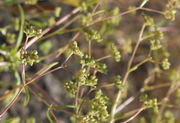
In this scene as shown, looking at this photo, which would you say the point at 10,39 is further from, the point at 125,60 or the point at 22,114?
the point at 125,60

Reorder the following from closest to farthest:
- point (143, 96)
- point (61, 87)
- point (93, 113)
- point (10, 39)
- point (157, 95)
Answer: point (93, 113) < point (143, 96) < point (10, 39) < point (61, 87) < point (157, 95)

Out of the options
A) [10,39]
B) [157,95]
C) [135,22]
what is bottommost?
[157,95]

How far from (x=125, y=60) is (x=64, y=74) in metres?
0.49

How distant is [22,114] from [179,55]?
1.21 meters

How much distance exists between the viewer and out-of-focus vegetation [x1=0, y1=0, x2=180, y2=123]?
0.98 m

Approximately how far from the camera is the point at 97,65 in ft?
3.18

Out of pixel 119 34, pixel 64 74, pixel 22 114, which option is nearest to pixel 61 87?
pixel 64 74

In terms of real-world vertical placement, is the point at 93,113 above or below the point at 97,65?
below

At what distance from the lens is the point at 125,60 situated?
2.28 m

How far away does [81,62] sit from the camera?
926 millimetres

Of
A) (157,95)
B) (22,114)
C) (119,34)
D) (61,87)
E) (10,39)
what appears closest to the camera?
(10,39)

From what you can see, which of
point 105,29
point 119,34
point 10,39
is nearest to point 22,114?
point 10,39

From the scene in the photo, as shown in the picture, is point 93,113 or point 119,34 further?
point 119,34

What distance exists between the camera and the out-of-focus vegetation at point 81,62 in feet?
3.21
